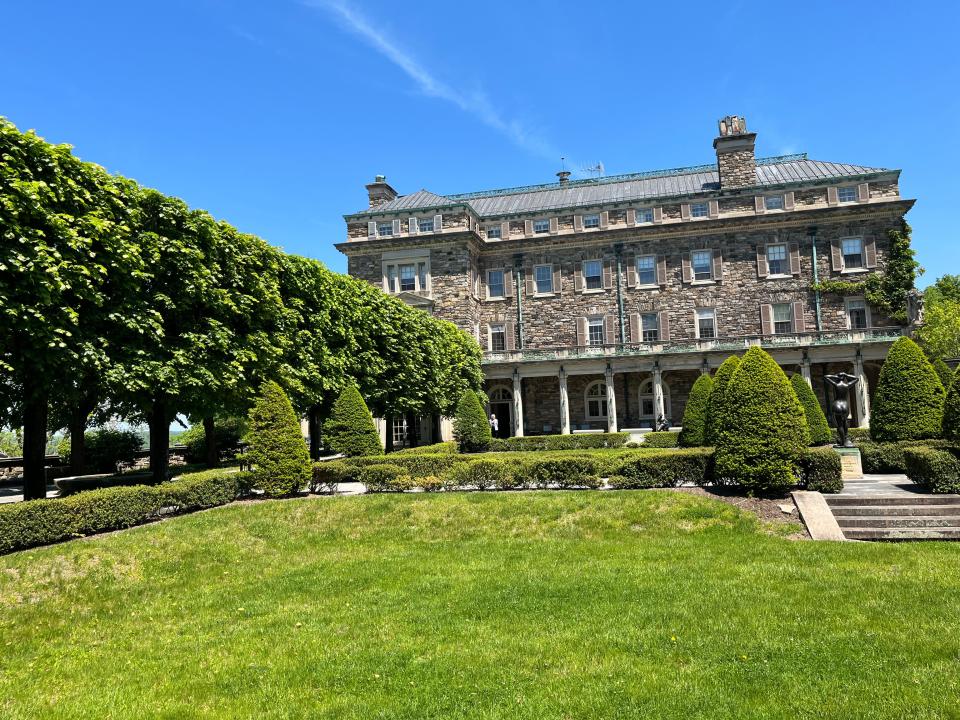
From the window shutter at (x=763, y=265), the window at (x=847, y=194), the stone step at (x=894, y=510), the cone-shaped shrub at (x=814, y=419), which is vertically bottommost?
the stone step at (x=894, y=510)

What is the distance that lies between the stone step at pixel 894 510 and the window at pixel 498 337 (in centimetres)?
3332

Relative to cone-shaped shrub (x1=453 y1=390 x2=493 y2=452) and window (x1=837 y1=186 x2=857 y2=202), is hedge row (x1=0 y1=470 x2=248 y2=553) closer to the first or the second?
cone-shaped shrub (x1=453 y1=390 x2=493 y2=452)

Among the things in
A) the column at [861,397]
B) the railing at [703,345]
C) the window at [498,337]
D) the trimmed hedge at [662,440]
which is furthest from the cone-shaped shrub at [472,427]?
the column at [861,397]

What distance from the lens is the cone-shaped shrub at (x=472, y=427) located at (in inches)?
1217

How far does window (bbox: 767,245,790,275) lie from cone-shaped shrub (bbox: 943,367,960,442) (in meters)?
28.1

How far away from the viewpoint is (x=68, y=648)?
8.18 m

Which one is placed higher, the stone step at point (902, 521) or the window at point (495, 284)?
the window at point (495, 284)

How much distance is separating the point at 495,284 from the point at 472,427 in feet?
60.5

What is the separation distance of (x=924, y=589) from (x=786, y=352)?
106 ft

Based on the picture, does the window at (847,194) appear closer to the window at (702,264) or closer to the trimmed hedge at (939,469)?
the window at (702,264)

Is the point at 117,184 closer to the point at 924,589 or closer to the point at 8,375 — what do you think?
the point at 8,375

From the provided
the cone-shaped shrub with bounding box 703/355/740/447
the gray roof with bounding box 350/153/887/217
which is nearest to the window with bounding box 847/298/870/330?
the gray roof with bounding box 350/153/887/217

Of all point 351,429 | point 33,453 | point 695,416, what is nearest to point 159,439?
point 33,453

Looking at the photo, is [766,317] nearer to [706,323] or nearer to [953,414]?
[706,323]
